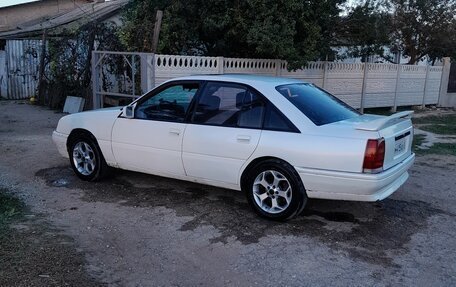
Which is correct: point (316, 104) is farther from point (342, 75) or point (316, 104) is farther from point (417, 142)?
point (342, 75)

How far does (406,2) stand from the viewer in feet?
57.8

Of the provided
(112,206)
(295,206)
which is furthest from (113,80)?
(295,206)

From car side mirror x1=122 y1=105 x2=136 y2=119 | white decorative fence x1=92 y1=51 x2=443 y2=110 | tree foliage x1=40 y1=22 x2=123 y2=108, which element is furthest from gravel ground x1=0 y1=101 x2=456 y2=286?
tree foliage x1=40 y1=22 x2=123 y2=108

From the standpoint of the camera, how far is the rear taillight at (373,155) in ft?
14.4

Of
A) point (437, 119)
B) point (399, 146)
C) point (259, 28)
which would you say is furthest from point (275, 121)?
point (437, 119)

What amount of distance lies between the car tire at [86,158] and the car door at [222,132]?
143 cm

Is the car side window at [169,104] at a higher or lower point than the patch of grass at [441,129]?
higher

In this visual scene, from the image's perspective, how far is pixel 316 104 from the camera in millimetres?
5141

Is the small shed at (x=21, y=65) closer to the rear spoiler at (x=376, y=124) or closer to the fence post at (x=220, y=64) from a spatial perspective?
the fence post at (x=220, y=64)

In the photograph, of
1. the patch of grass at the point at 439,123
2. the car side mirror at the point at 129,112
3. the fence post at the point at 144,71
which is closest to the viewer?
the car side mirror at the point at 129,112

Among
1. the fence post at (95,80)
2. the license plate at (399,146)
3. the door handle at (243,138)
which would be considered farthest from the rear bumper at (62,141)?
the fence post at (95,80)

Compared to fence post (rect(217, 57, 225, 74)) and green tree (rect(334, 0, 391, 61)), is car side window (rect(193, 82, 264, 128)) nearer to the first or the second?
fence post (rect(217, 57, 225, 74))

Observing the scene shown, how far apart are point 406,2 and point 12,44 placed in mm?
14276

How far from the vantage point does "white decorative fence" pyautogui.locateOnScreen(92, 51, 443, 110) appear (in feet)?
30.6
